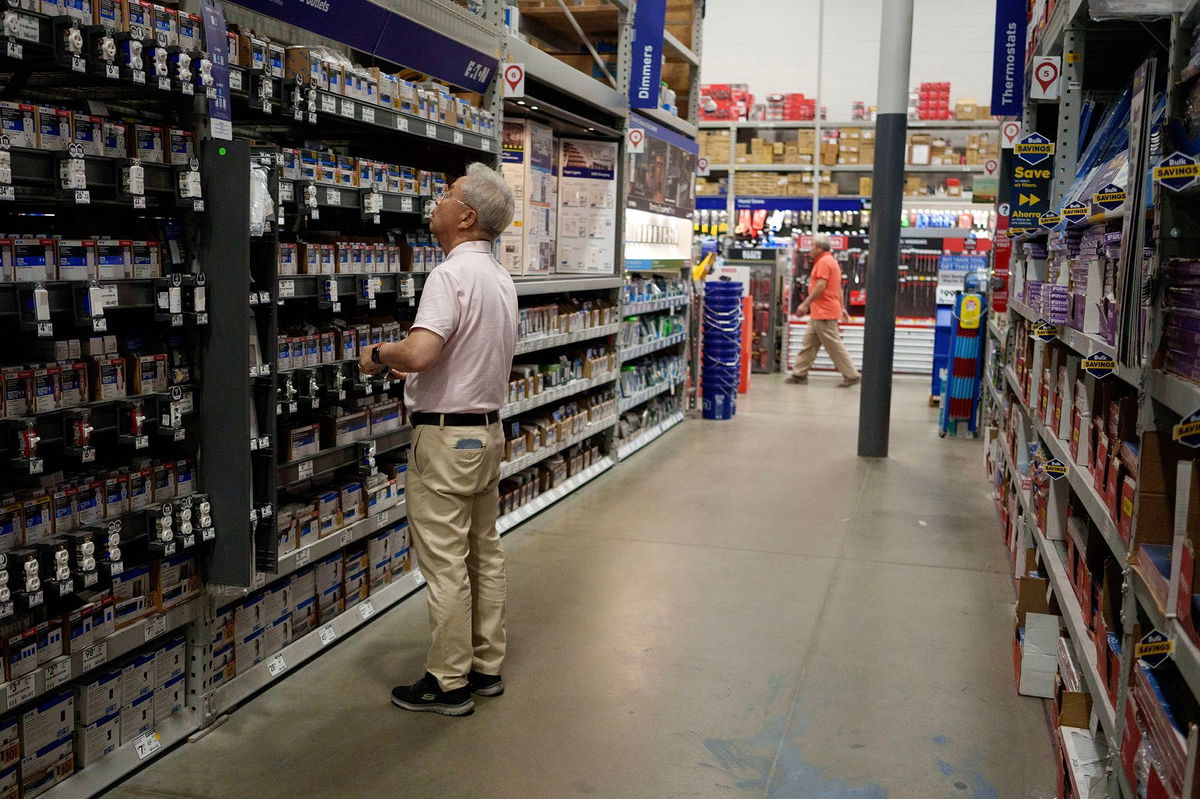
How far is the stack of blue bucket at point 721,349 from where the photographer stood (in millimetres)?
10477

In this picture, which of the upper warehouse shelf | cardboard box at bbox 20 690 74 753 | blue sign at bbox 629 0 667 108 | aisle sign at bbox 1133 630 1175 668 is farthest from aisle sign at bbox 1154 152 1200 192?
blue sign at bbox 629 0 667 108

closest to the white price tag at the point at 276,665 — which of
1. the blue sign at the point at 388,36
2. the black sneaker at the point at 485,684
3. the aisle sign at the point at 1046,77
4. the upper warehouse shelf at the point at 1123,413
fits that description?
the black sneaker at the point at 485,684

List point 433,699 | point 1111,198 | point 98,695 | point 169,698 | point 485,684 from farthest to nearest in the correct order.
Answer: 1. point 485,684
2. point 433,699
3. point 169,698
4. point 98,695
5. point 1111,198

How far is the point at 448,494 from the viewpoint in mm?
3562

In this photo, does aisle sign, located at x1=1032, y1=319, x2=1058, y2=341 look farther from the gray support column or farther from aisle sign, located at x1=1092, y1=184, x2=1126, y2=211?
the gray support column

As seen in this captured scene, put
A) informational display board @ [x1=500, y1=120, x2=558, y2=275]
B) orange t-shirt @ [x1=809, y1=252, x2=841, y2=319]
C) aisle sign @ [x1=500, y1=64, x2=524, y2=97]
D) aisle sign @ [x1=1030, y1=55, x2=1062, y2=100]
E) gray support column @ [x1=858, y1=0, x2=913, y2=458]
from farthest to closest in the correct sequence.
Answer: orange t-shirt @ [x1=809, y1=252, x2=841, y2=319]
gray support column @ [x1=858, y1=0, x2=913, y2=458]
informational display board @ [x1=500, y1=120, x2=558, y2=275]
aisle sign @ [x1=500, y1=64, x2=524, y2=97]
aisle sign @ [x1=1030, y1=55, x2=1062, y2=100]

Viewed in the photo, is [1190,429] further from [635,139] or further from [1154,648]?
[635,139]

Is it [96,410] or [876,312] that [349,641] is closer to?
[96,410]

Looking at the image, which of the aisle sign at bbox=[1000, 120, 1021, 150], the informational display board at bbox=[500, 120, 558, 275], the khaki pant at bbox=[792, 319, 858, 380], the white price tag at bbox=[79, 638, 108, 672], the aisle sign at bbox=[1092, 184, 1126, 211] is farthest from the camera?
the khaki pant at bbox=[792, 319, 858, 380]

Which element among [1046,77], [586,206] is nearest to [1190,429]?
[1046,77]

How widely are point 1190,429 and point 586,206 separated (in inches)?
237

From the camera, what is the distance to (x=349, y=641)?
4.34 metres

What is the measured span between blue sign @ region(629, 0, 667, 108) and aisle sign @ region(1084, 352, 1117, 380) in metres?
5.35

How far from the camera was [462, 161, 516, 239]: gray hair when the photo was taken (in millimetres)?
3531
